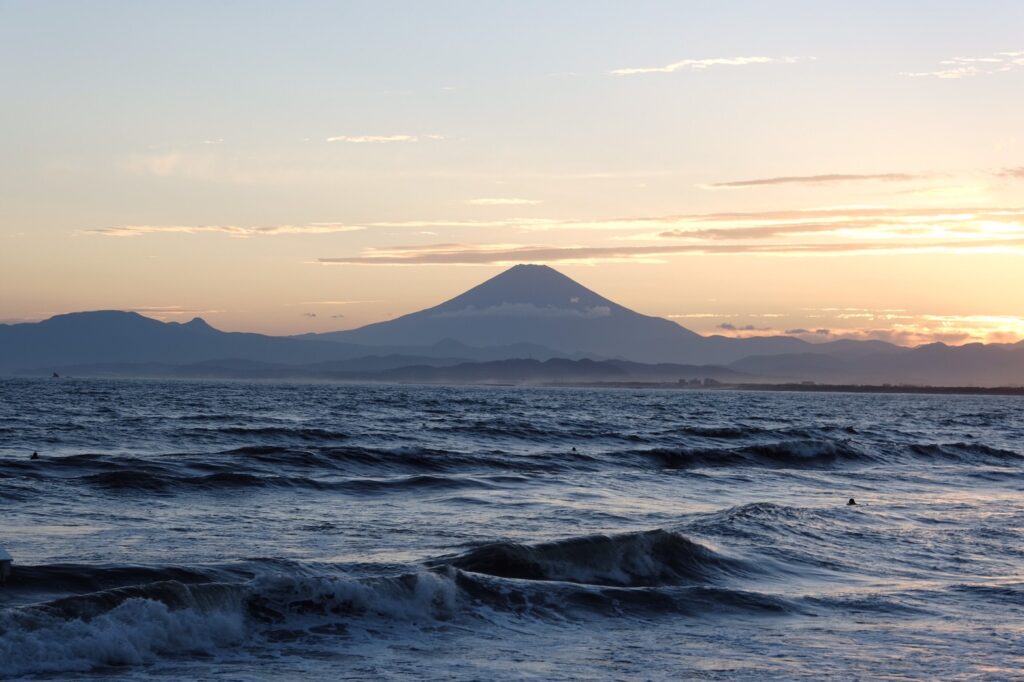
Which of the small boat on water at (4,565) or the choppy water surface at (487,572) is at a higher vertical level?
the small boat on water at (4,565)

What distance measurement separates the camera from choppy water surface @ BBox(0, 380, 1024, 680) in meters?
13.0

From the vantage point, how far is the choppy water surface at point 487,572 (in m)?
13.0

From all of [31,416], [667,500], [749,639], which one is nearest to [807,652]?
[749,639]

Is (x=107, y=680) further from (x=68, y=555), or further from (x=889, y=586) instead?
(x=889, y=586)

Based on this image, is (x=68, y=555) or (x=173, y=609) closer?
(x=173, y=609)

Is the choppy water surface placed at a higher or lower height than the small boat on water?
lower

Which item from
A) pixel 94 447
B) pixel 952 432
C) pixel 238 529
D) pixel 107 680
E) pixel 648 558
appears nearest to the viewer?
pixel 107 680

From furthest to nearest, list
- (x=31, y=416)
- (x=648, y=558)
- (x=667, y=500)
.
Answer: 1. (x=31, y=416)
2. (x=667, y=500)
3. (x=648, y=558)

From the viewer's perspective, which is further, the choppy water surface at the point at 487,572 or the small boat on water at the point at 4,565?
the small boat on water at the point at 4,565

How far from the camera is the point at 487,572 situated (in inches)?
703

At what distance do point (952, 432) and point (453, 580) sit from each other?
68.2m

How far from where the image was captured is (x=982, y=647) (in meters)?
14.1

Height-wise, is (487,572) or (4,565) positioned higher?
(4,565)

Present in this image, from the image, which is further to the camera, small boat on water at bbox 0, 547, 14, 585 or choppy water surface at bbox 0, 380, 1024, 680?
small boat on water at bbox 0, 547, 14, 585
